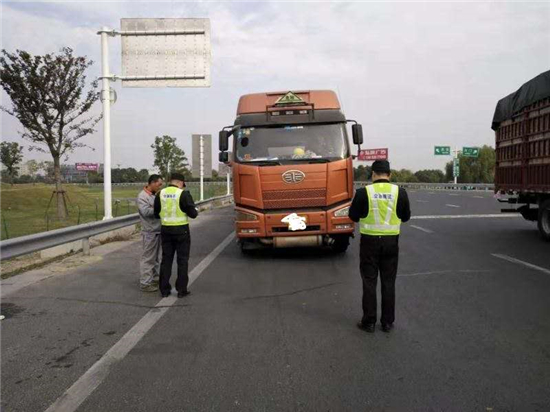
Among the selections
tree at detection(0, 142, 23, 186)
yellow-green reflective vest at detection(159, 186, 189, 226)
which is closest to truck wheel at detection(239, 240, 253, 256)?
yellow-green reflective vest at detection(159, 186, 189, 226)

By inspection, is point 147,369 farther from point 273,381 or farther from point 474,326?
point 474,326

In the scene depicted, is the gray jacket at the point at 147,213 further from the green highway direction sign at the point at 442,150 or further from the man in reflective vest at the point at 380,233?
the green highway direction sign at the point at 442,150

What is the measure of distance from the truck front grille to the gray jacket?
2.35 m

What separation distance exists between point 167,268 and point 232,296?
3.17 ft

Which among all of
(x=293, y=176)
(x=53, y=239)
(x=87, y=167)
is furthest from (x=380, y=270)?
(x=87, y=167)

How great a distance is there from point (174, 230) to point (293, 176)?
287cm

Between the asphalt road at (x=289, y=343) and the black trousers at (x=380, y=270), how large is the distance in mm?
243

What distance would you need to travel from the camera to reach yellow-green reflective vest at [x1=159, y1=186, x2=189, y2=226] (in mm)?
6688

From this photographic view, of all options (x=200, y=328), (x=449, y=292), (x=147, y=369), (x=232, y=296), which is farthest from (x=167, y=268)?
(x=449, y=292)

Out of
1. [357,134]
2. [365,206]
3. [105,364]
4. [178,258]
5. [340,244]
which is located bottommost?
→ [105,364]

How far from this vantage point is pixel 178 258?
6.70m

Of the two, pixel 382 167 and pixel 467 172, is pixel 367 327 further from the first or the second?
pixel 467 172

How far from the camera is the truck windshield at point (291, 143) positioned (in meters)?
9.22

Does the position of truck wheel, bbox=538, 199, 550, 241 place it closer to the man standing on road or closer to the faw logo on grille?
the faw logo on grille
